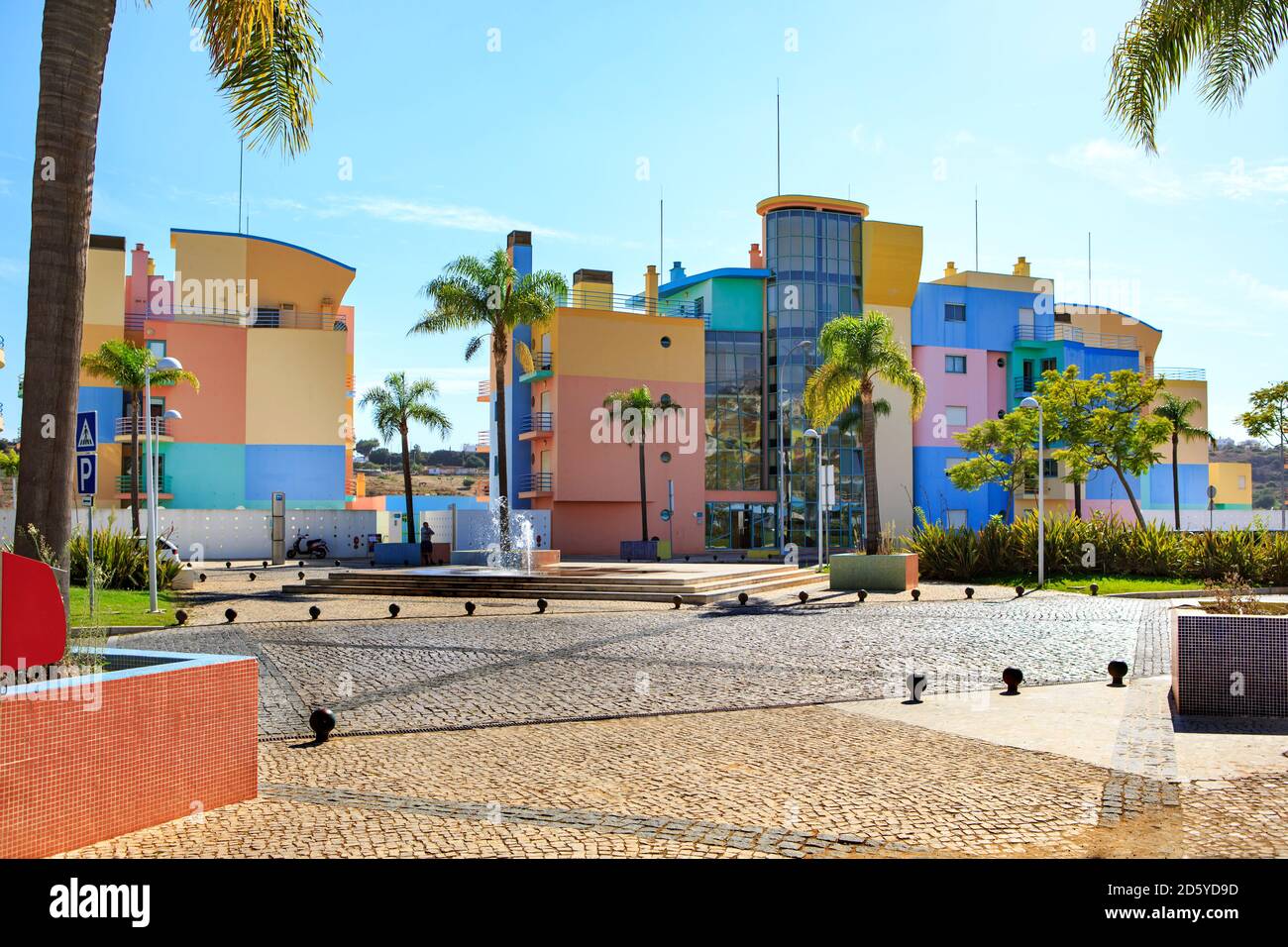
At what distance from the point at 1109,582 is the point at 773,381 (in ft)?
99.4

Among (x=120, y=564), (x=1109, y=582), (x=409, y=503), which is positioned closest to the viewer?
(x=120, y=564)

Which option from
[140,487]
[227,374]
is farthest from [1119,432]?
[140,487]

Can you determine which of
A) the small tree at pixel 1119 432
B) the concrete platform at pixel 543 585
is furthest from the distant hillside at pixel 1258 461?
the concrete platform at pixel 543 585

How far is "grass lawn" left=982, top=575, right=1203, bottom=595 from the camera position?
24297mm

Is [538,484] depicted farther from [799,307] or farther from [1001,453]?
[1001,453]

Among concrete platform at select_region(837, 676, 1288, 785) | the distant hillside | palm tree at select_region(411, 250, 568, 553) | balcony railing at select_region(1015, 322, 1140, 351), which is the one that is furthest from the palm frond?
the distant hillside

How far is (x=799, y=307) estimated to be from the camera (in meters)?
54.1

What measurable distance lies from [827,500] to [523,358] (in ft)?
76.4

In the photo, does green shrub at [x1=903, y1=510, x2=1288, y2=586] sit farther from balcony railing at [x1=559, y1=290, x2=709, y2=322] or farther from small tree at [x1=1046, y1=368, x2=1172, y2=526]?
balcony railing at [x1=559, y1=290, x2=709, y2=322]

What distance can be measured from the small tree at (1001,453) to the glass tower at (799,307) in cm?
610

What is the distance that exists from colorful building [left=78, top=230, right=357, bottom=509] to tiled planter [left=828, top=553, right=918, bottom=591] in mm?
31900

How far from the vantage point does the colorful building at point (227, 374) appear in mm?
46719

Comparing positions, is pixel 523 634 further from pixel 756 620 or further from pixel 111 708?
pixel 111 708
